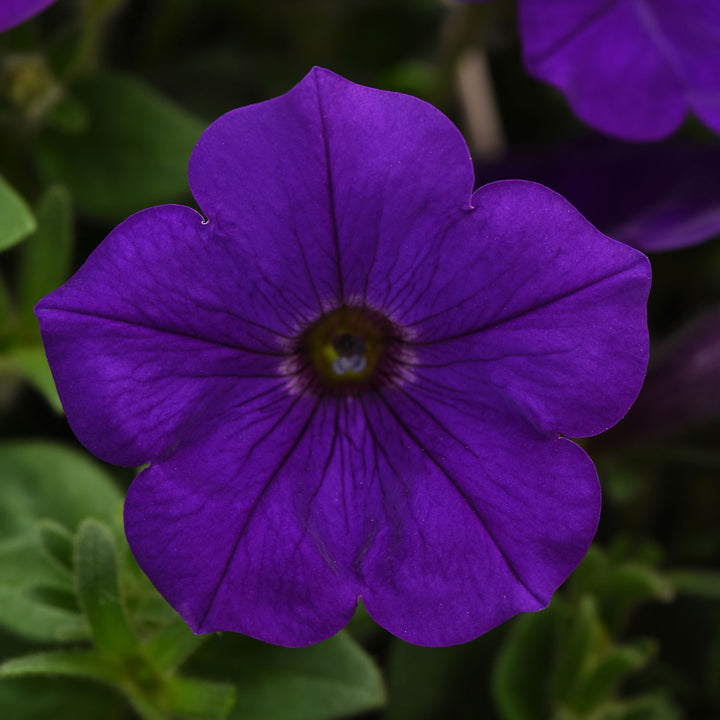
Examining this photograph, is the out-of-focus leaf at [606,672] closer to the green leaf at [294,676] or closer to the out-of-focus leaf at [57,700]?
the green leaf at [294,676]

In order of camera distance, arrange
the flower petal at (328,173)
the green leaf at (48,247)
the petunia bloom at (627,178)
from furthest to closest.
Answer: the petunia bloom at (627,178) < the green leaf at (48,247) < the flower petal at (328,173)

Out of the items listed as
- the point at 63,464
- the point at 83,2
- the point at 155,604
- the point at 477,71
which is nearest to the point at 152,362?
the point at 155,604

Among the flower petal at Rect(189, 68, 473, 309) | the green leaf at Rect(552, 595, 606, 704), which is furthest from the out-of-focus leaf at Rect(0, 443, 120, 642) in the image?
the green leaf at Rect(552, 595, 606, 704)

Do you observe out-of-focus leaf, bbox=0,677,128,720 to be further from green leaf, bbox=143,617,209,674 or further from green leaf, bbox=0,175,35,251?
green leaf, bbox=0,175,35,251

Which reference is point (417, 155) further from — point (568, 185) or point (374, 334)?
point (568, 185)

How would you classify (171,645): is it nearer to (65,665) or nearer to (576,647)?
(65,665)

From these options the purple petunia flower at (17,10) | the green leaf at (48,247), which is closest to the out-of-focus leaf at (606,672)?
the green leaf at (48,247)
